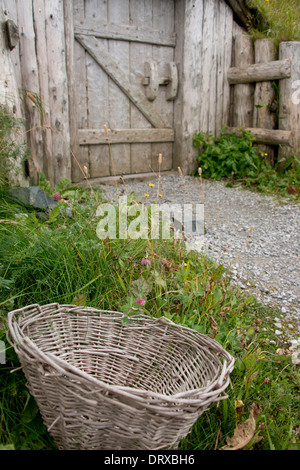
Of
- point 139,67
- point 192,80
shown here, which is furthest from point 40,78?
point 192,80

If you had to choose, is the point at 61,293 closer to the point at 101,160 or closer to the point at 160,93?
the point at 101,160

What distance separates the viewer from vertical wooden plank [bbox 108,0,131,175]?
478 centimetres

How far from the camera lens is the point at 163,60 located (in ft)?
17.4

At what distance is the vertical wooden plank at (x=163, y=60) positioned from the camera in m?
5.14

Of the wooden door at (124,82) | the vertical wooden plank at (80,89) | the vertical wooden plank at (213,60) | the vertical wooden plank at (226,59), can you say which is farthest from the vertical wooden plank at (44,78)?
the vertical wooden plank at (226,59)

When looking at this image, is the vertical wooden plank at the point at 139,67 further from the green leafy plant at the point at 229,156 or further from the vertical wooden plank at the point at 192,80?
the green leafy plant at the point at 229,156

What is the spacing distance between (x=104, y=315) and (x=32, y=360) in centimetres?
59

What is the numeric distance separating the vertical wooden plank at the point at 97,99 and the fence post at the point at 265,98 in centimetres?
196

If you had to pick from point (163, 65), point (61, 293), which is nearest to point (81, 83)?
point (163, 65)

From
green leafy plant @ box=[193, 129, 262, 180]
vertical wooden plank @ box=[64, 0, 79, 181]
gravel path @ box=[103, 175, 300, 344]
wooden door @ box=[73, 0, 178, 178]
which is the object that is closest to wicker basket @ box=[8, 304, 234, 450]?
A: gravel path @ box=[103, 175, 300, 344]

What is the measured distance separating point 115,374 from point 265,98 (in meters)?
4.51

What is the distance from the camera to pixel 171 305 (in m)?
2.27

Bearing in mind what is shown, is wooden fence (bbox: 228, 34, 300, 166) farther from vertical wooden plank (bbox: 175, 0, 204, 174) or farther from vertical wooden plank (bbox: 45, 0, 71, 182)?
vertical wooden plank (bbox: 45, 0, 71, 182)

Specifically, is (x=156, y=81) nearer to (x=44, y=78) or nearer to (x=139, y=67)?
(x=139, y=67)
